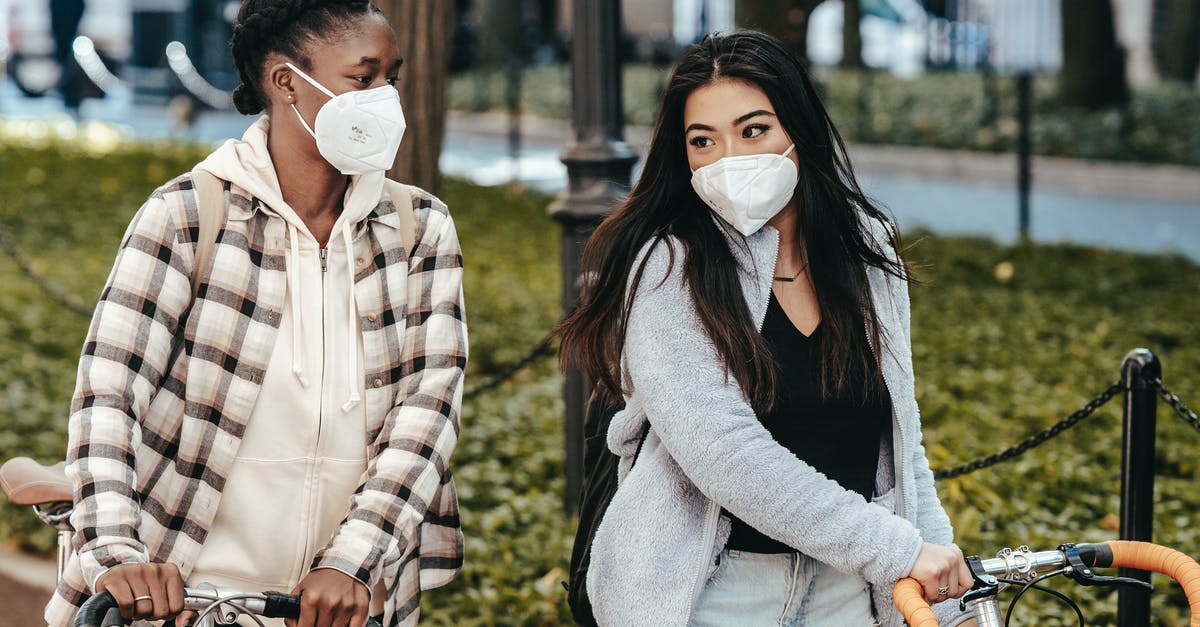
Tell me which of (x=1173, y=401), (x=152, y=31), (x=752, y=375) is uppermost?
(x=152, y=31)

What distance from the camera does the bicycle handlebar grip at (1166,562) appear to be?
85.0 inches

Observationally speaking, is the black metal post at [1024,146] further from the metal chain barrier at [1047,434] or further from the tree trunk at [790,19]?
the metal chain barrier at [1047,434]

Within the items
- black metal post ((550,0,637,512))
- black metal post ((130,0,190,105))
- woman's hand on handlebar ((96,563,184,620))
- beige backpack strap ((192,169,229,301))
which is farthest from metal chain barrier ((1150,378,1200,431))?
black metal post ((130,0,190,105))

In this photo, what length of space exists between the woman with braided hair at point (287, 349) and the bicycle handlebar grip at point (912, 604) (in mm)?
847

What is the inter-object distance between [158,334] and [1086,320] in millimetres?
7023

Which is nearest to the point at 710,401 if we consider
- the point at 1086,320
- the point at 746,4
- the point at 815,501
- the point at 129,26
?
the point at 815,501

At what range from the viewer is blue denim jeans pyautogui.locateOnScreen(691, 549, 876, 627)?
249 centimetres

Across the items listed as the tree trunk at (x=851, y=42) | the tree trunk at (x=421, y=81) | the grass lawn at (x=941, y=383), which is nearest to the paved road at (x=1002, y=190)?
the grass lawn at (x=941, y=383)

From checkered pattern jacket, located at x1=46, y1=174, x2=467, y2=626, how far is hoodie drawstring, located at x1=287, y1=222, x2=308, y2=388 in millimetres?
22

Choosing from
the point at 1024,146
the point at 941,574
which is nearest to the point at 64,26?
the point at 1024,146

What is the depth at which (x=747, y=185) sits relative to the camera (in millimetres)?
2518

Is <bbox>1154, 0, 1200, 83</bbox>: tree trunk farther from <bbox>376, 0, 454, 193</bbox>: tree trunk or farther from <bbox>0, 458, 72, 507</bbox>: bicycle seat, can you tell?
<bbox>0, 458, 72, 507</bbox>: bicycle seat

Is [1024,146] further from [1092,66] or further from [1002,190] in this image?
[1092,66]

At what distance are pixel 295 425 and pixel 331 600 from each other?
0.35m
